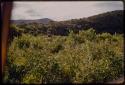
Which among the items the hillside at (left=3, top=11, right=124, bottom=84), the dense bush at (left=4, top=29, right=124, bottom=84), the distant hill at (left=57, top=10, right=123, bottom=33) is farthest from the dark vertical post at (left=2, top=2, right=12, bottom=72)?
the distant hill at (left=57, top=10, right=123, bottom=33)

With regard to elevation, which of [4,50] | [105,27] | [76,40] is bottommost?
[76,40]

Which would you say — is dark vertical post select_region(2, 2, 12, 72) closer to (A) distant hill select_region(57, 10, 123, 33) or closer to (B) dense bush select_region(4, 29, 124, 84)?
(B) dense bush select_region(4, 29, 124, 84)

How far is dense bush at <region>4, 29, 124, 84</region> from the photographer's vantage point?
362cm

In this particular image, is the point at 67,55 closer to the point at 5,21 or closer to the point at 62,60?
the point at 62,60

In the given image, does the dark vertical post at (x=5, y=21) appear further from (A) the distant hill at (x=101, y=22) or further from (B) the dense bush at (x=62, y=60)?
(A) the distant hill at (x=101, y=22)

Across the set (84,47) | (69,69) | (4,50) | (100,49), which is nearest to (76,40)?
(84,47)

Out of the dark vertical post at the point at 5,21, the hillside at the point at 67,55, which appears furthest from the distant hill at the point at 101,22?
the dark vertical post at the point at 5,21

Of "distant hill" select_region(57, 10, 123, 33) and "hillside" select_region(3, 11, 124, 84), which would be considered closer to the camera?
"hillside" select_region(3, 11, 124, 84)

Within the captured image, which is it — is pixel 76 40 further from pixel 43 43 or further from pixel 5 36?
pixel 5 36

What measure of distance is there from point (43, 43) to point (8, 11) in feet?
9.77

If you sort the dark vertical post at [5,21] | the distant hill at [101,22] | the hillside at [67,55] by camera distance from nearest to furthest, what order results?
the dark vertical post at [5,21], the hillside at [67,55], the distant hill at [101,22]

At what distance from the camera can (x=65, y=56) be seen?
4.31 m

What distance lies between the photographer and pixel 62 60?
432 cm

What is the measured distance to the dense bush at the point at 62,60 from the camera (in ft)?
11.9
